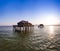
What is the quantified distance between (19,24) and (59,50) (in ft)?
99.7

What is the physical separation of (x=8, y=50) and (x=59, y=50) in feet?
19.7

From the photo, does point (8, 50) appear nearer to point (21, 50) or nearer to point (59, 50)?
point (21, 50)

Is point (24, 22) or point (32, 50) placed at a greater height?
point (24, 22)

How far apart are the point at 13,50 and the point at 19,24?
2950 centimetres

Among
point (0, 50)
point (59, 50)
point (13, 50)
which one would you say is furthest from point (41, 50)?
point (0, 50)

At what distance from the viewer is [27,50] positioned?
1224cm

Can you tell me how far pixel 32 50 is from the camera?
1212cm

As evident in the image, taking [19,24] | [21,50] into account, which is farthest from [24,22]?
[21,50]

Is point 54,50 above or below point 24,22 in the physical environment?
below

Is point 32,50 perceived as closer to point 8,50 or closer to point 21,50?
point 21,50

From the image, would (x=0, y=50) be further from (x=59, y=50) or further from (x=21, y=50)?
(x=59, y=50)

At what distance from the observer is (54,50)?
40.1 ft

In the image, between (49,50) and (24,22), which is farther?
(24,22)

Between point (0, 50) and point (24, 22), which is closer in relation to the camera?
point (0, 50)
